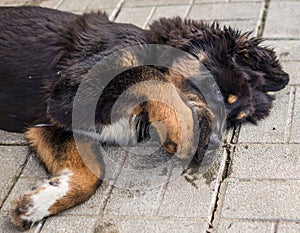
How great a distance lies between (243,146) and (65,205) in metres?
1.29

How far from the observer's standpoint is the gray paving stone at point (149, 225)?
11.3 ft

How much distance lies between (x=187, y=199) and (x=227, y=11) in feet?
8.98

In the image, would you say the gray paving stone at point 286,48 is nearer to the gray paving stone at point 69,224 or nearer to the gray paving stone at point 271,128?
the gray paving stone at point 271,128

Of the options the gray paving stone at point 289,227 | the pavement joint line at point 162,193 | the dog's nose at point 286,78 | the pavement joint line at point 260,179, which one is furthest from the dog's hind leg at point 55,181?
the dog's nose at point 286,78

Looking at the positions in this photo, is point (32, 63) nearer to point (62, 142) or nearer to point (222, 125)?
point (62, 142)

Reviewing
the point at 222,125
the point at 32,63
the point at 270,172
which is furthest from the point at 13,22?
the point at 270,172

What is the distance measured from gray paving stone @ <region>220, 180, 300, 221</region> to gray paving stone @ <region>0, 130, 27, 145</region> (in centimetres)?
164

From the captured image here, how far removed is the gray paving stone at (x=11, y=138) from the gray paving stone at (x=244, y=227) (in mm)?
1738

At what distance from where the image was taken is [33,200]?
371 cm

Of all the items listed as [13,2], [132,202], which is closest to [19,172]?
[132,202]

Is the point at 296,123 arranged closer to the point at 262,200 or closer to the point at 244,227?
the point at 262,200

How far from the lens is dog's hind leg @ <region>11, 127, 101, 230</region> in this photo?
3672 mm

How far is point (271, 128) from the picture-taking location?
423cm

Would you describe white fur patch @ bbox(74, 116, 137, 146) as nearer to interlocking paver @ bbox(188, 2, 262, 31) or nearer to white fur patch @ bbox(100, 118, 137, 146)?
white fur patch @ bbox(100, 118, 137, 146)
